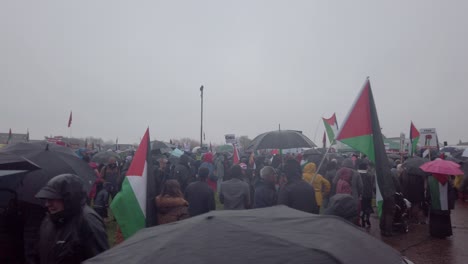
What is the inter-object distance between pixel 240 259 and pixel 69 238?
2138 millimetres

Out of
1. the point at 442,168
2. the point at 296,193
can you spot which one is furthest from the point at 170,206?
the point at 442,168

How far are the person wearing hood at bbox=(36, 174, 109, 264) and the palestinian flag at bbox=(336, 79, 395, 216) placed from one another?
3468mm

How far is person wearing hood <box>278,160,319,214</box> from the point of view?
224 inches

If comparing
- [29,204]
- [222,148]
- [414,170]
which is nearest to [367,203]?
[414,170]

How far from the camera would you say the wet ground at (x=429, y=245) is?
677cm

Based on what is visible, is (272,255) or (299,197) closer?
(272,255)

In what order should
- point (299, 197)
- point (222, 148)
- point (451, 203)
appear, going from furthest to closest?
point (222, 148) < point (451, 203) < point (299, 197)

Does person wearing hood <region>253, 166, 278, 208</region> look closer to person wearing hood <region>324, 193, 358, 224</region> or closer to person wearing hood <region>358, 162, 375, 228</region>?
person wearing hood <region>324, 193, 358, 224</region>

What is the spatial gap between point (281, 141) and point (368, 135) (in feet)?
12.4

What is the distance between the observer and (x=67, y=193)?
309cm

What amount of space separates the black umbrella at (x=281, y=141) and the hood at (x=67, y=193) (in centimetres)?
568

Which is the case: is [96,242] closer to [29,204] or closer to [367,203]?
[29,204]

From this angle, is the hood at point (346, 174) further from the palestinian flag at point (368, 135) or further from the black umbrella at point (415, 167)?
the palestinian flag at point (368, 135)

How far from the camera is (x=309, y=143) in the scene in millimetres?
8992
